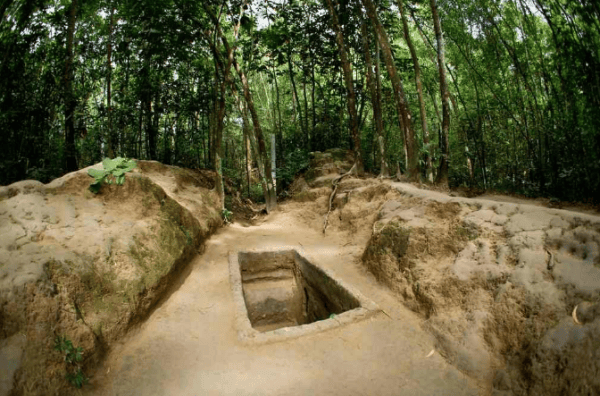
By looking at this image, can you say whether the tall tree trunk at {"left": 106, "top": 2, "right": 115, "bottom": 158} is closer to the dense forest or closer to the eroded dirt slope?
the dense forest

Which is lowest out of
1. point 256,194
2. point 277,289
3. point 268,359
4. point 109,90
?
point 277,289

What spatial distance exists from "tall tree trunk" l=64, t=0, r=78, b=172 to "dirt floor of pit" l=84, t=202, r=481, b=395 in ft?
18.3

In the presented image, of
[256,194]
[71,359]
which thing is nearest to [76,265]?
[71,359]

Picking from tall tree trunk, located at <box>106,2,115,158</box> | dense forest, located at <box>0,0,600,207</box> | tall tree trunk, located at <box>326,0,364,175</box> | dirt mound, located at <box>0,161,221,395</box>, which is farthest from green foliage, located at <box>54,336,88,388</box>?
tall tree trunk, located at <box>326,0,364,175</box>

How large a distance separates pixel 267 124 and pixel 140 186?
43.4 ft

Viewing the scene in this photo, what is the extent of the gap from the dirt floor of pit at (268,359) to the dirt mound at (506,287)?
0.76ft

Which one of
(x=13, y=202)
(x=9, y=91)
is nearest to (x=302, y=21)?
(x=9, y=91)

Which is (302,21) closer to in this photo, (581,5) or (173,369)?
A: (581,5)

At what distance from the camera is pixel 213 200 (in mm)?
6473

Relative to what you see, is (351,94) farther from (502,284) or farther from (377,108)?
(502,284)

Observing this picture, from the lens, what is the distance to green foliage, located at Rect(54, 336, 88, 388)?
215 centimetres

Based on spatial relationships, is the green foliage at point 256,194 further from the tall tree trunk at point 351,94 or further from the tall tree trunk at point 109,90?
the tall tree trunk at point 351,94

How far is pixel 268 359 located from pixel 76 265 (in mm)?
1914

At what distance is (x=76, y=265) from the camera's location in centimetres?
270
